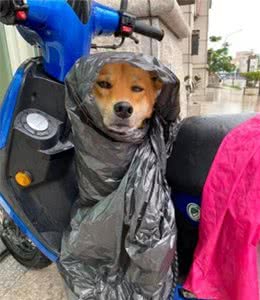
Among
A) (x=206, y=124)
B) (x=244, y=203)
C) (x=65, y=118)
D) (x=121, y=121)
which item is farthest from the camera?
(x=65, y=118)

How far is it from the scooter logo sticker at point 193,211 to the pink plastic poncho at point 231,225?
0.20 ft

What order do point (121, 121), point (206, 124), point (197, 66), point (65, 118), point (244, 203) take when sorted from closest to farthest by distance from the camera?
point (244, 203) < point (121, 121) < point (206, 124) < point (65, 118) < point (197, 66)

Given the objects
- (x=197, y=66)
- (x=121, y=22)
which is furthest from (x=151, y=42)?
(x=197, y=66)

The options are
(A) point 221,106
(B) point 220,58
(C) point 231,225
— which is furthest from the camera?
(B) point 220,58

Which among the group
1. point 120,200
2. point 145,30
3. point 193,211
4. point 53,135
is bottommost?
point 193,211

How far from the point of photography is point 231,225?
877 millimetres

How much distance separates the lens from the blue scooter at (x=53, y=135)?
1.01 metres

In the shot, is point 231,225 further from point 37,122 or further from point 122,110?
point 37,122

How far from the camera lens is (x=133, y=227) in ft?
3.02

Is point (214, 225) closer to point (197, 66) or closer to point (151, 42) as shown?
point (151, 42)

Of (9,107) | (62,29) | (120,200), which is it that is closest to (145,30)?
(62,29)

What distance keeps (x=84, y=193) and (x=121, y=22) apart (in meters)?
0.72

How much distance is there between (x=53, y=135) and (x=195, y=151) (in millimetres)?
544

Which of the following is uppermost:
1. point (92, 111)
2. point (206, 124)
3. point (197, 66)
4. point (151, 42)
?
point (151, 42)
